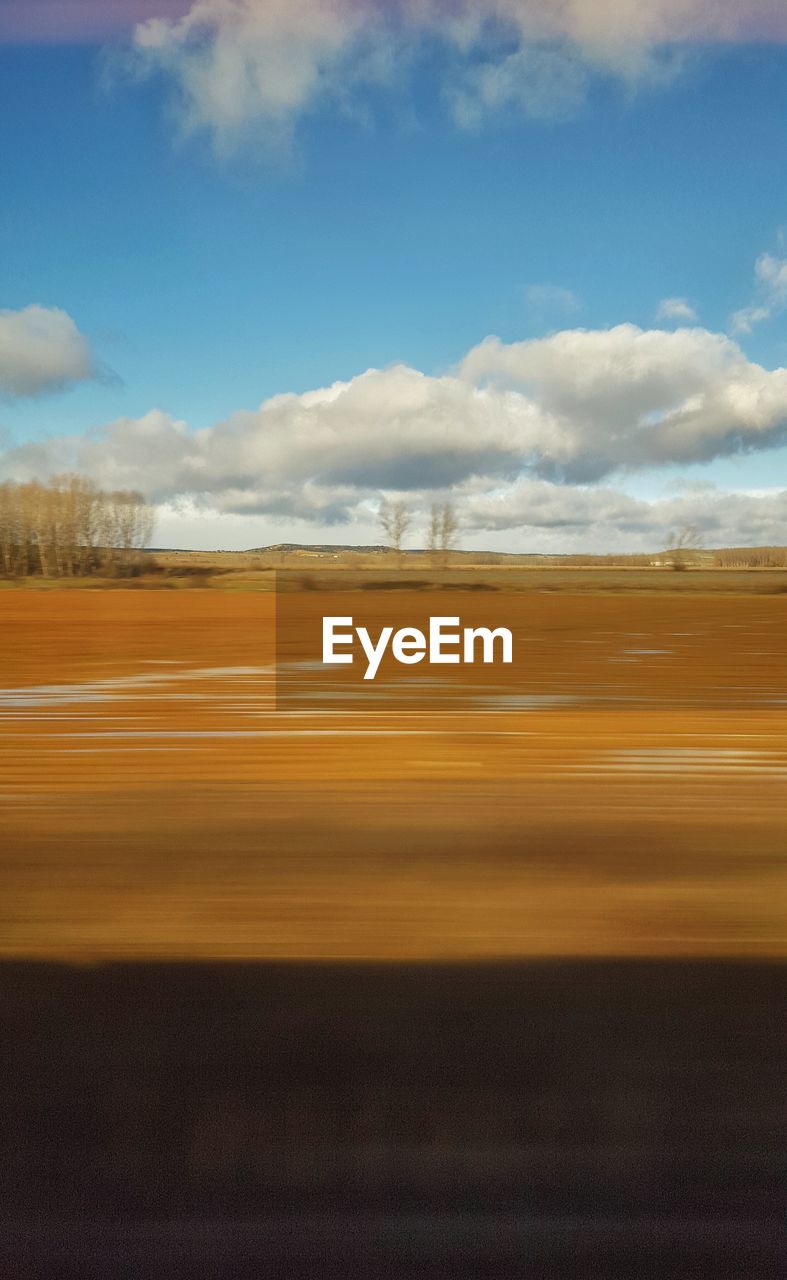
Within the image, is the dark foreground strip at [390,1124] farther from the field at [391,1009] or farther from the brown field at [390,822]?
the brown field at [390,822]

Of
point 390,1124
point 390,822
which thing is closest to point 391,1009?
point 390,1124

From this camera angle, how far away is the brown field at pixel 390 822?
11.9ft

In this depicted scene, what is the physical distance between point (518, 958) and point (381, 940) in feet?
1.73

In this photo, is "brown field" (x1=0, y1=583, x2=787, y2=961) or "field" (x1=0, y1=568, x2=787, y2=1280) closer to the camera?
"field" (x1=0, y1=568, x2=787, y2=1280)

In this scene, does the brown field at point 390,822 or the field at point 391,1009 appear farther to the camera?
the brown field at point 390,822

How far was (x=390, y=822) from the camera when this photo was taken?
5328mm

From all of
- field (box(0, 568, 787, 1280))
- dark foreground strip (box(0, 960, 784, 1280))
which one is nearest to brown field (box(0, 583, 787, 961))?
field (box(0, 568, 787, 1280))

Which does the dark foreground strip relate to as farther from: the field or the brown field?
the brown field

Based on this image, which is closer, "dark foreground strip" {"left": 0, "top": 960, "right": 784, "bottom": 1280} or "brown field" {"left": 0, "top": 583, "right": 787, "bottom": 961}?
"dark foreground strip" {"left": 0, "top": 960, "right": 784, "bottom": 1280}

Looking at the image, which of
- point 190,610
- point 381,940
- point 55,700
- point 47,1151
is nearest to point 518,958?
point 381,940

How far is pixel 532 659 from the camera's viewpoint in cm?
1495

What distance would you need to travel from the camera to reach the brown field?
11.9ft

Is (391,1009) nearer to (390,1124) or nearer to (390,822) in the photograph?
(390,1124)

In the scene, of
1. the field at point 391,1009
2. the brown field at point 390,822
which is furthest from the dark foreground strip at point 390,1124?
the brown field at point 390,822
